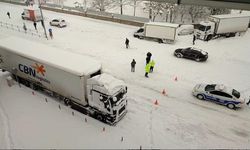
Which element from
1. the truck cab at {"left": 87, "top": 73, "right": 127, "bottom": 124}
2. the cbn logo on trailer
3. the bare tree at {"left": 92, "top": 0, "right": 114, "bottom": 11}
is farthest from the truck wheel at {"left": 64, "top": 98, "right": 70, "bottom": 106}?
the bare tree at {"left": 92, "top": 0, "right": 114, "bottom": 11}

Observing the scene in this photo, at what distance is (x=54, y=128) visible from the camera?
42.9 feet

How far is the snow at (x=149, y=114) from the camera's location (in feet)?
40.4

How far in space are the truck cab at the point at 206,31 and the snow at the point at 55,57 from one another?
1786cm

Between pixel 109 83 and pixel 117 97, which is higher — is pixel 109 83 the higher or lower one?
the higher one

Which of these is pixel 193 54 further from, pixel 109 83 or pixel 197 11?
pixel 197 11

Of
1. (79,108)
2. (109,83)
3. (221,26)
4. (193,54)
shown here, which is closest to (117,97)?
(109,83)

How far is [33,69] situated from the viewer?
15.2 metres

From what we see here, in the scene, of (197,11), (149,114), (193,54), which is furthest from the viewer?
(197,11)

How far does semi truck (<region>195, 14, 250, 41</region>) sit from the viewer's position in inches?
1045

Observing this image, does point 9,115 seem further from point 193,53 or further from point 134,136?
point 193,53

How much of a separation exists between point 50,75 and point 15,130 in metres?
4.05

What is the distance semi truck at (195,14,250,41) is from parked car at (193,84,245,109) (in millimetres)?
12930

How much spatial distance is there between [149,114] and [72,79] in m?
5.74

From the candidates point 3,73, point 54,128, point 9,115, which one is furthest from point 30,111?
point 3,73
